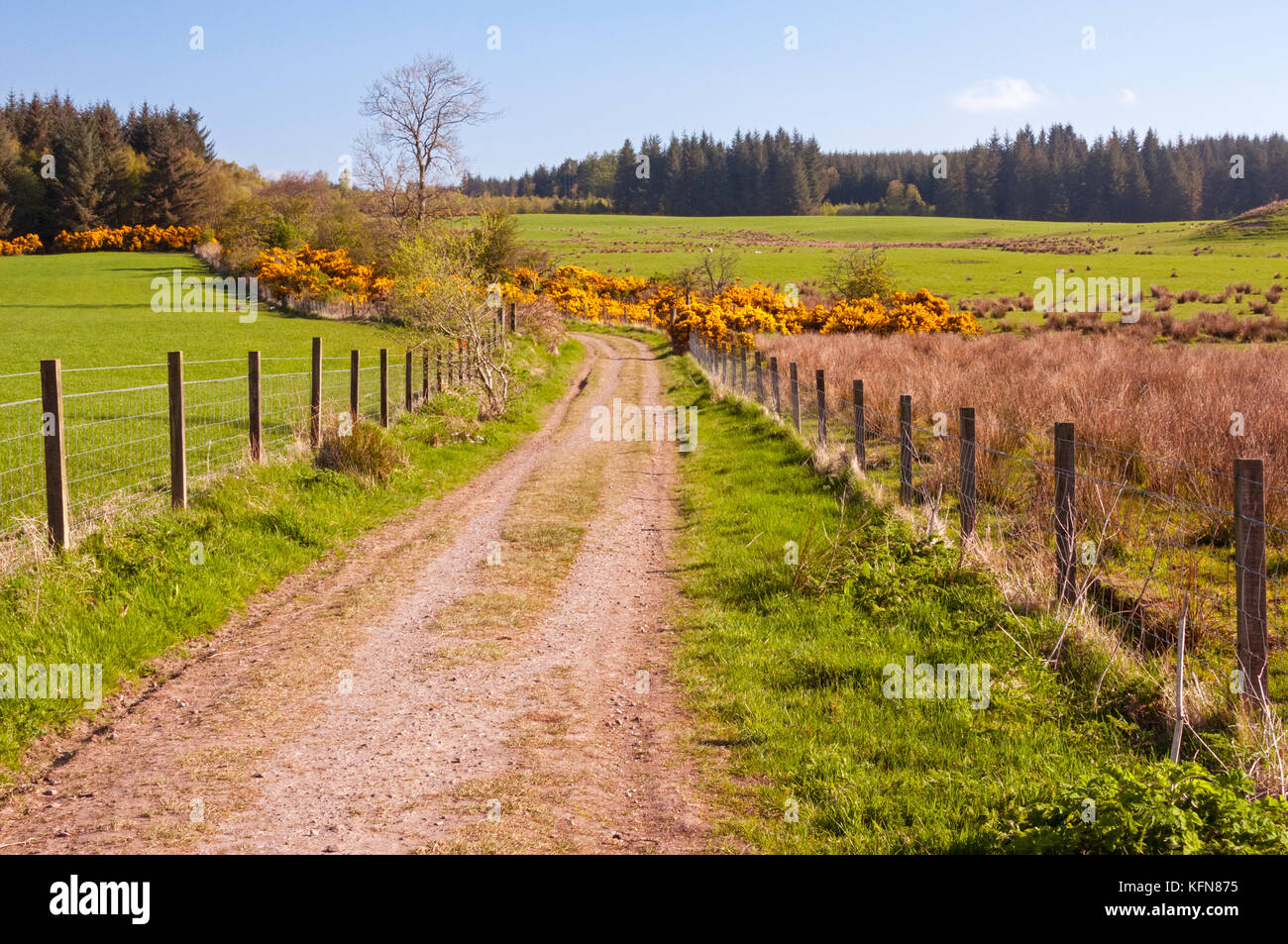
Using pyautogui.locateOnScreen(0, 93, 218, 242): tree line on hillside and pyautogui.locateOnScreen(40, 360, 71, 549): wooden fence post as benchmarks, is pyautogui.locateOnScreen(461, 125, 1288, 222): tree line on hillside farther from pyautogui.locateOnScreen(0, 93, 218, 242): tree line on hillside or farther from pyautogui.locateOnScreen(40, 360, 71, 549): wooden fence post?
pyautogui.locateOnScreen(40, 360, 71, 549): wooden fence post

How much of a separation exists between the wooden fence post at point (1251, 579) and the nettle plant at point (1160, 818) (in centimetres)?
138

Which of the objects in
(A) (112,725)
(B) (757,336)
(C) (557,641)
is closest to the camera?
(A) (112,725)

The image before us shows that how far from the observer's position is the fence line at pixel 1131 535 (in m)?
4.91

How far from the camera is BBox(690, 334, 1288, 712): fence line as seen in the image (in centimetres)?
491

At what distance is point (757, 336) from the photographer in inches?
1422

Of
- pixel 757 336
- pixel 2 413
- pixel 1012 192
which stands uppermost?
pixel 1012 192

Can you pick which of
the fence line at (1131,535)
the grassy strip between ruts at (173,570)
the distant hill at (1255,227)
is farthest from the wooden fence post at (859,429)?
the distant hill at (1255,227)

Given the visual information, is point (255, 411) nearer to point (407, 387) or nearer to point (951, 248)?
point (407, 387)

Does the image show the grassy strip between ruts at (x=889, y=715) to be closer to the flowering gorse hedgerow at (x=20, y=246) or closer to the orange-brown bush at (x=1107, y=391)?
the orange-brown bush at (x=1107, y=391)

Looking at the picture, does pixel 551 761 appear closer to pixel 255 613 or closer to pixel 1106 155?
pixel 255 613

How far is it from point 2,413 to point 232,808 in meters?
17.8

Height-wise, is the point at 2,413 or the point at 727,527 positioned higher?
the point at 2,413

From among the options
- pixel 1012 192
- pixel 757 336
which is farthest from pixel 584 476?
pixel 1012 192

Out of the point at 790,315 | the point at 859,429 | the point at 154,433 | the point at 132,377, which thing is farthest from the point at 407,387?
the point at 790,315
